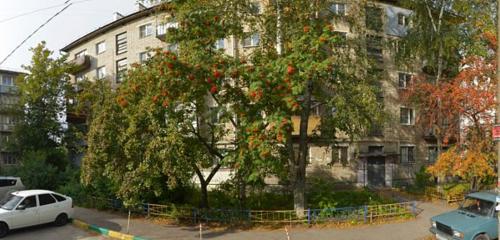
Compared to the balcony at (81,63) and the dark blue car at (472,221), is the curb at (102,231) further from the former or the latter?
the balcony at (81,63)

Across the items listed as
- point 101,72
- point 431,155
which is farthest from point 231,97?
point 101,72

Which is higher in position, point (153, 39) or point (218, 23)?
point (153, 39)

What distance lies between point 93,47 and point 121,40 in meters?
4.56

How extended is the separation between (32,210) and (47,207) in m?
0.55

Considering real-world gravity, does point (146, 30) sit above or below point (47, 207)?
above

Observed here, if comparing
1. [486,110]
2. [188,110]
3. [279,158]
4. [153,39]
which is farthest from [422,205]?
[153,39]

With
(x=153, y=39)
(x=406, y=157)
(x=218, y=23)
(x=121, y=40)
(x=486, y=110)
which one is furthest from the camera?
(x=121, y=40)

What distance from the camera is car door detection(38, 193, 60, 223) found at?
13.8m

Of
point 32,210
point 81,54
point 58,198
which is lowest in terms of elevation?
point 32,210

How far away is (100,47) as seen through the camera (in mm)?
35000

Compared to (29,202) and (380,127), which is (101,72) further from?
(380,127)

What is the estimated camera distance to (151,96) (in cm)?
1240

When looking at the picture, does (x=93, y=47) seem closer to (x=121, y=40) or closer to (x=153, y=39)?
(x=121, y=40)

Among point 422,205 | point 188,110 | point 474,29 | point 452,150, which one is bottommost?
point 422,205
